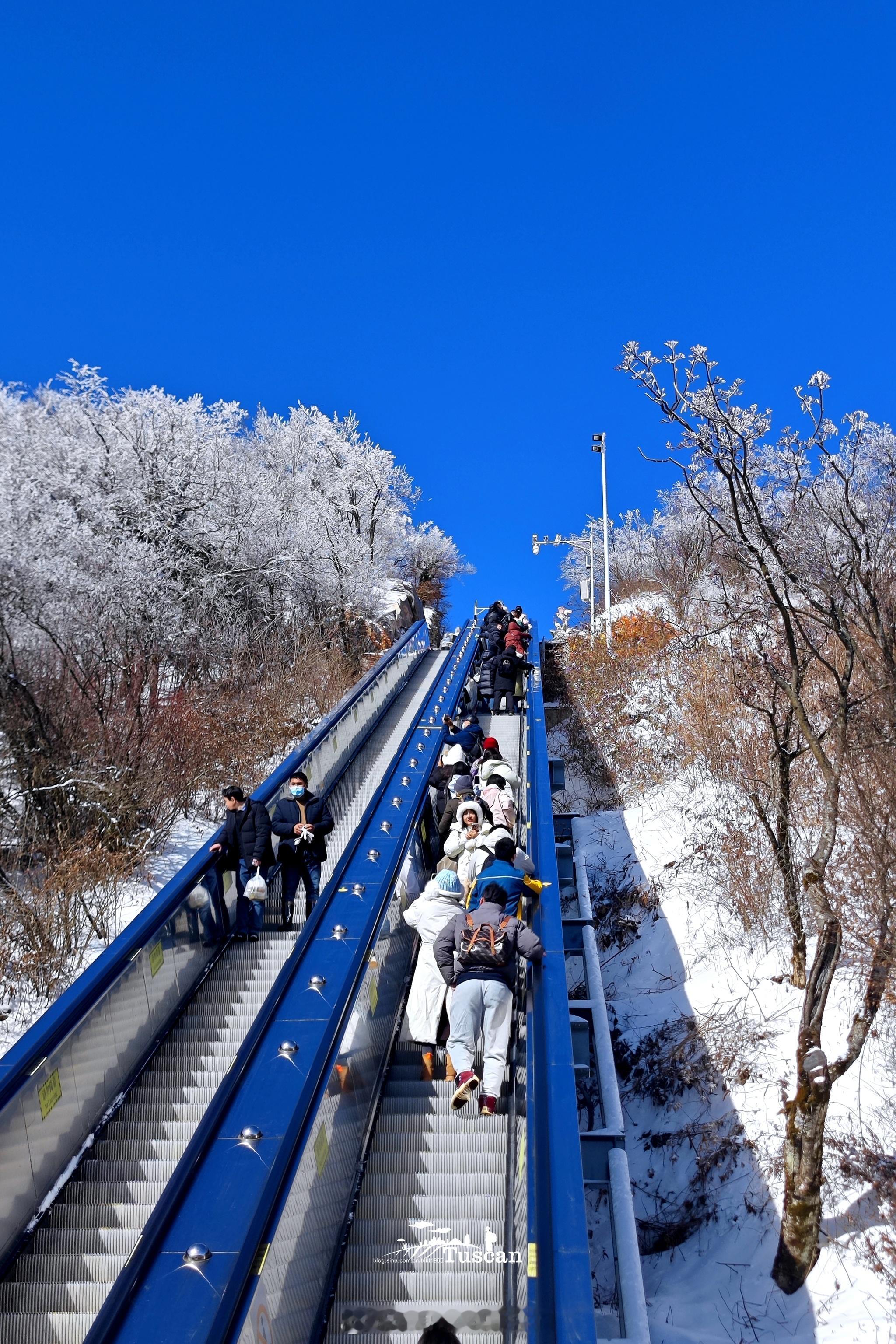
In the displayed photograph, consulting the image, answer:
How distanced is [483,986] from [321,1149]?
147cm

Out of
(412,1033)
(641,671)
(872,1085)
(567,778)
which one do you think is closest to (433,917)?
(412,1033)

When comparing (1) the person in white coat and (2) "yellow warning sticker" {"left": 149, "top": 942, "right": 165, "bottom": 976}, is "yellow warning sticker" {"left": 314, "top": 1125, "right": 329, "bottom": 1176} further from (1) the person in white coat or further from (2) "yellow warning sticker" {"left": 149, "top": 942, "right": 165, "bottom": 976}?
(2) "yellow warning sticker" {"left": 149, "top": 942, "right": 165, "bottom": 976}

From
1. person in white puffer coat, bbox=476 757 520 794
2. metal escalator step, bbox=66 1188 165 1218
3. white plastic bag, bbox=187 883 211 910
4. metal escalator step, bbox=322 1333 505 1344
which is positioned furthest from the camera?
person in white puffer coat, bbox=476 757 520 794

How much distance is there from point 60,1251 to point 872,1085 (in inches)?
259

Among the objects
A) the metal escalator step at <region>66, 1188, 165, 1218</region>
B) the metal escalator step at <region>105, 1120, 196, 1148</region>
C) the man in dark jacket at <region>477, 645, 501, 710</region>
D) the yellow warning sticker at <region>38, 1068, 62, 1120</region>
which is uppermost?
the man in dark jacket at <region>477, 645, 501, 710</region>

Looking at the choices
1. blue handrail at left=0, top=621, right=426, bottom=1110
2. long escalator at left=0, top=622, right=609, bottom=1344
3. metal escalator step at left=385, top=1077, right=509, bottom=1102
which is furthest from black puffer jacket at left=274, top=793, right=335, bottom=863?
metal escalator step at left=385, top=1077, right=509, bottom=1102

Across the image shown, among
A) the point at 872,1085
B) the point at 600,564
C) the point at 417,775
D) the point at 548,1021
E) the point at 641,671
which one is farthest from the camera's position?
the point at 600,564

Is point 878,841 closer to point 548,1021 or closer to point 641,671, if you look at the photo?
point 548,1021

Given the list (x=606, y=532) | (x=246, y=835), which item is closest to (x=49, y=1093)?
(x=246, y=835)

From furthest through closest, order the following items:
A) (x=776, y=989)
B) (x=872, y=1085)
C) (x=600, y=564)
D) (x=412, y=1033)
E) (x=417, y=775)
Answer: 1. (x=600, y=564)
2. (x=417, y=775)
3. (x=776, y=989)
4. (x=872, y=1085)
5. (x=412, y=1033)

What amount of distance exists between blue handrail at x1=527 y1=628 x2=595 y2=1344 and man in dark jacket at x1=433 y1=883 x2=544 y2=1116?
21 centimetres

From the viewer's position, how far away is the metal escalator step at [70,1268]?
5027 millimetres

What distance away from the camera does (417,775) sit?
424 inches

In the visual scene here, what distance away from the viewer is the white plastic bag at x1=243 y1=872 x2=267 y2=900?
8.28m
